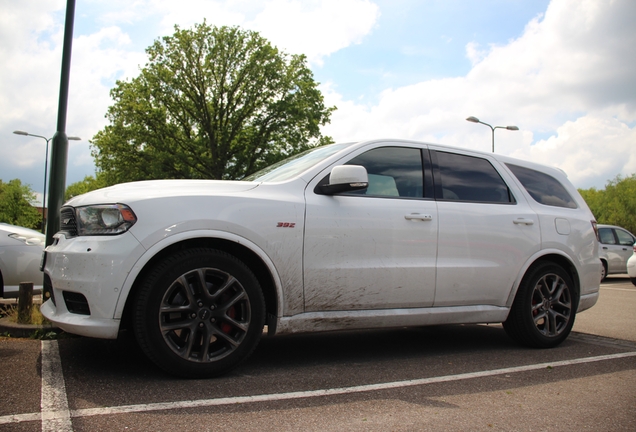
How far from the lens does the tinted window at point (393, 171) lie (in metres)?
4.42

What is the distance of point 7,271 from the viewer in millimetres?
6344

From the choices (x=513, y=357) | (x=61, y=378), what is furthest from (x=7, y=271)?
(x=513, y=357)

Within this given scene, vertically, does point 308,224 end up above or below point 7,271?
above

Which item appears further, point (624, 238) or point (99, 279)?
point (624, 238)

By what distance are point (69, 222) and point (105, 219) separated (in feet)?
1.43

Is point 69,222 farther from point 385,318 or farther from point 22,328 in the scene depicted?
point 385,318

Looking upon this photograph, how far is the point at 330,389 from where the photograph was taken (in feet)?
11.5

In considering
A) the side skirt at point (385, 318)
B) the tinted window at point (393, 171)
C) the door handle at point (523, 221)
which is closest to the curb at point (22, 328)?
the side skirt at point (385, 318)

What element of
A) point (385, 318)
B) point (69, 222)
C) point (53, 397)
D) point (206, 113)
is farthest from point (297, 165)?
point (206, 113)

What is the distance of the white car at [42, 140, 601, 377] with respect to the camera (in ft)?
11.4

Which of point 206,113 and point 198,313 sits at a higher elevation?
point 206,113

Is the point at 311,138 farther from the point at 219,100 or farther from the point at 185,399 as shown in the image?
the point at 185,399

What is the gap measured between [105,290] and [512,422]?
244 centimetres

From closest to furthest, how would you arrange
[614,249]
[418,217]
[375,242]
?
[375,242] < [418,217] < [614,249]
